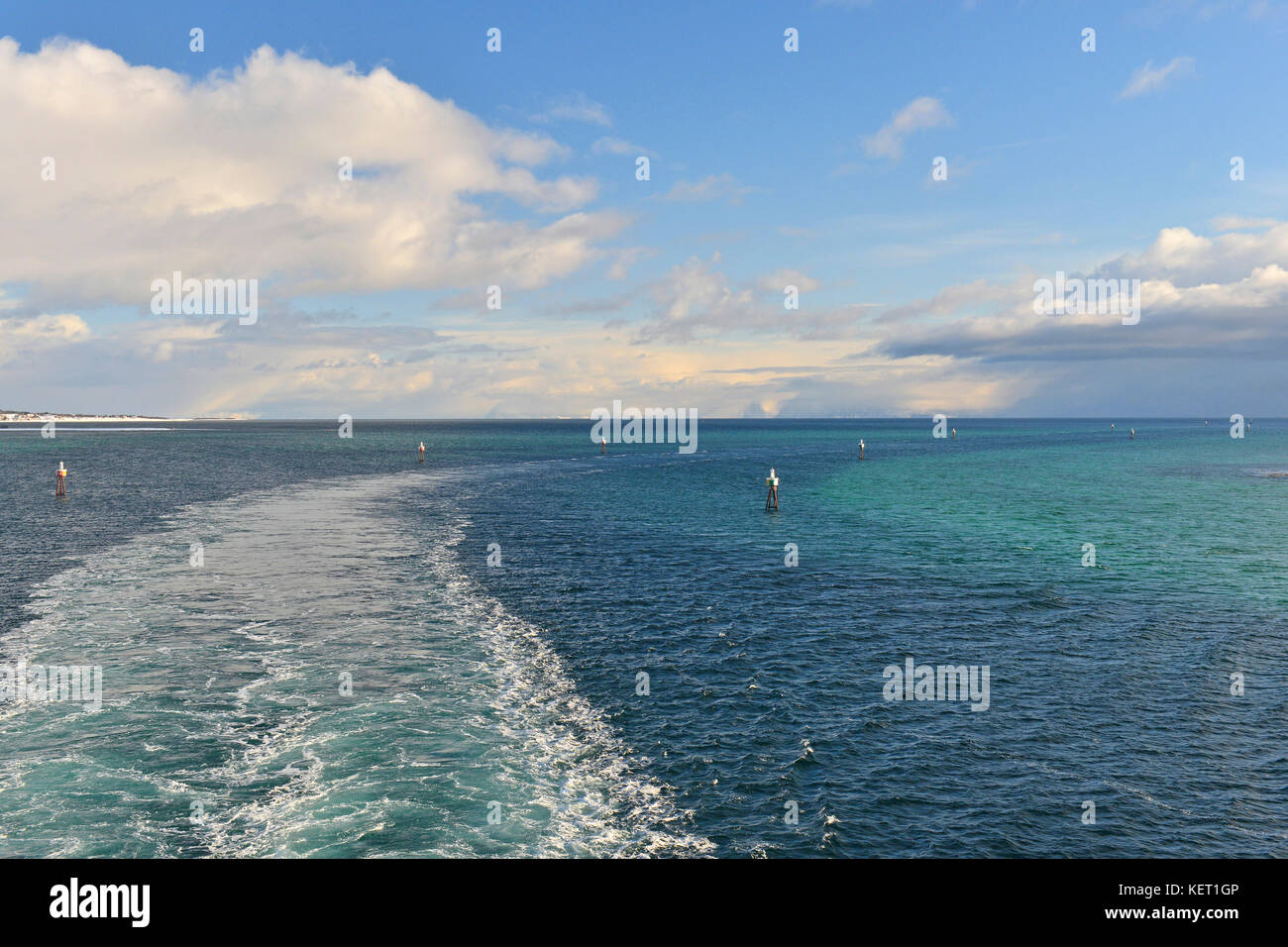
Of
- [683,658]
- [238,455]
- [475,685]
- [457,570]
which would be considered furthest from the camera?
[238,455]

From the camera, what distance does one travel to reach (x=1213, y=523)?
61.5m

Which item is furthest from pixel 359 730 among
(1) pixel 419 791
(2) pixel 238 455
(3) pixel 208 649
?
(2) pixel 238 455

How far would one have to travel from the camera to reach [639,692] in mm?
24453

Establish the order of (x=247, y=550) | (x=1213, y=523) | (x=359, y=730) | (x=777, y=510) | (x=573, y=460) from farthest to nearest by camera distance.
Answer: (x=573, y=460)
(x=777, y=510)
(x=1213, y=523)
(x=247, y=550)
(x=359, y=730)

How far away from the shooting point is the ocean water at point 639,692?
54.4 feet

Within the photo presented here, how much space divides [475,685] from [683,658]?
749 cm

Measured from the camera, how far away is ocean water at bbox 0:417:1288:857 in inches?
653

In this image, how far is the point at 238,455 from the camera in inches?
5965

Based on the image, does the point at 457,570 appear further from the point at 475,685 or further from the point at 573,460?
the point at 573,460
